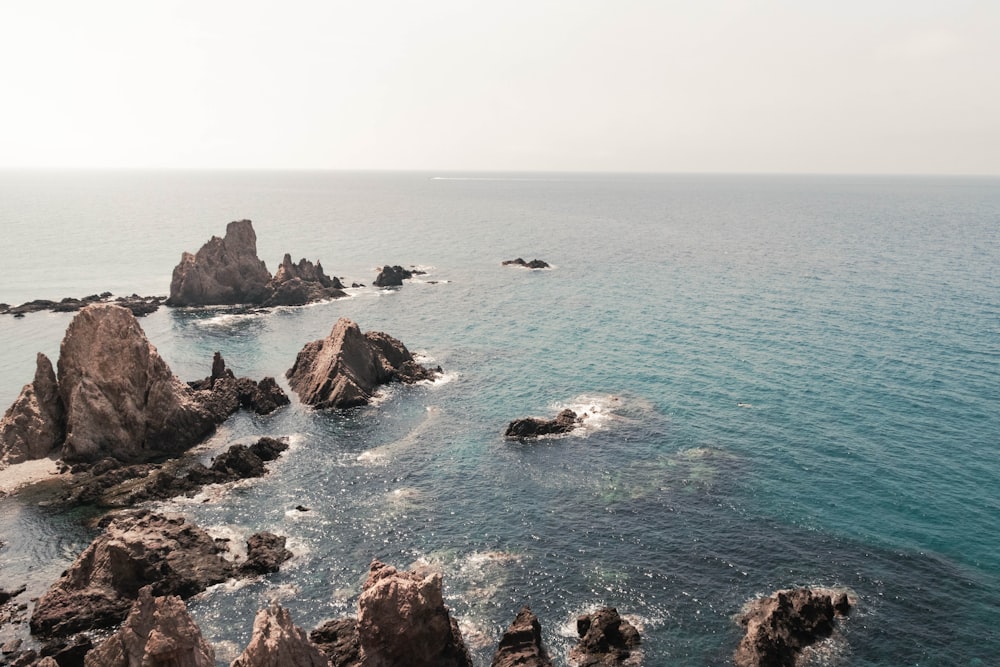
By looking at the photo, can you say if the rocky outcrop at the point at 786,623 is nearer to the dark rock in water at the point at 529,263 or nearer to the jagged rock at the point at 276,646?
the jagged rock at the point at 276,646

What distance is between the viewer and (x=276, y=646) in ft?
A: 109

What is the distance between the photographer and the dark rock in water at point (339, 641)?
4100 centimetres

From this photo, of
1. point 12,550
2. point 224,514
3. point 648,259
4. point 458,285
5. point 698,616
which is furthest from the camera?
point 648,259

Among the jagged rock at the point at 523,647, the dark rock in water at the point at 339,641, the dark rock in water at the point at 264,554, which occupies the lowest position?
the dark rock in water at the point at 264,554

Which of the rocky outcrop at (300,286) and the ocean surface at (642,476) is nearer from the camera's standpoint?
the ocean surface at (642,476)

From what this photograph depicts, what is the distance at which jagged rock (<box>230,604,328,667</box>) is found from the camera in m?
33.1

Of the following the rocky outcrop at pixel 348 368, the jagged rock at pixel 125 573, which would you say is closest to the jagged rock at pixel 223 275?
the rocky outcrop at pixel 348 368

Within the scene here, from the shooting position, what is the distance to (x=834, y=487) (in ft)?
203

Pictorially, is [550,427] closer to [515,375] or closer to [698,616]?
[515,375]

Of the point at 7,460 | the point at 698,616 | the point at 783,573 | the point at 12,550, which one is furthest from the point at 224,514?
the point at 783,573

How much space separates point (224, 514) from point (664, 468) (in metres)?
40.7

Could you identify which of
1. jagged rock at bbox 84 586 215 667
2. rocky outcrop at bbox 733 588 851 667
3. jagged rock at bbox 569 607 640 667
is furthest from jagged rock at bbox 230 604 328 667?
rocky outcrop at bbox 733 588 851 667

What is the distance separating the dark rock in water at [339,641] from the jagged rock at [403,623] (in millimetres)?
2183

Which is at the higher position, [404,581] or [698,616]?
[404,581]
